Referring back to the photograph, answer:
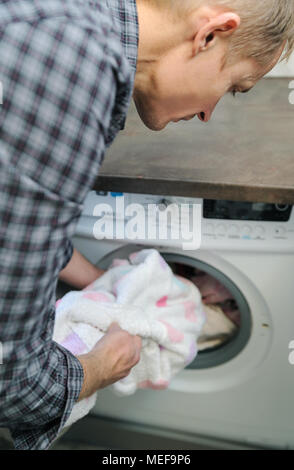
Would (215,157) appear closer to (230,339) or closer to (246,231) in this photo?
(246,231)

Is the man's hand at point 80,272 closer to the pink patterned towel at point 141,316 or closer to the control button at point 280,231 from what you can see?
the pink patterned towel at point 141,316

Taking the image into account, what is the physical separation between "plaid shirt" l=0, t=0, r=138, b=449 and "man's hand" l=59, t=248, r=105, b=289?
579mm

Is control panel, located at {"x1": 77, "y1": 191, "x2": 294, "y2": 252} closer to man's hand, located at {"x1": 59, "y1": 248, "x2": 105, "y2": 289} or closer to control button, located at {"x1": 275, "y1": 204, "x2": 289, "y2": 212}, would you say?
control button, located at {"x1": 275, "y1": 204, "x2": 289, "y2": 212}

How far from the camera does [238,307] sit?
1.15m

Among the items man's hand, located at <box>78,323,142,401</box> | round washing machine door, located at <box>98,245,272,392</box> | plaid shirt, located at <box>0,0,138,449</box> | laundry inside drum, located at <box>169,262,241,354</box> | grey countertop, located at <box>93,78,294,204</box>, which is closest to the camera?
plaid shirt, located at <box>0,0,138,449</box>

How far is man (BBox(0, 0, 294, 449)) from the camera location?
389mm

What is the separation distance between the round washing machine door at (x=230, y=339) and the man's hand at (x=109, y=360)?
27 cm

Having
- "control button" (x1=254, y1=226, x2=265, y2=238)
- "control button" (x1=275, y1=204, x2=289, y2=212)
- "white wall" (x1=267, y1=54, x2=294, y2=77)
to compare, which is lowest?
"control button" (x1=254, y1=226, x2=265, y2=238)

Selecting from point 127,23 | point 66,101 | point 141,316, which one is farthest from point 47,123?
point 141,316

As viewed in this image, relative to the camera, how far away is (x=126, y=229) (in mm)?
997

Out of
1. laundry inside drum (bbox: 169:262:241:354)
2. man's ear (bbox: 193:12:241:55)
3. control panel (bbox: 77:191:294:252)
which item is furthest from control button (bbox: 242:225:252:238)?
man's ear (bbox: 193:12:241:55)

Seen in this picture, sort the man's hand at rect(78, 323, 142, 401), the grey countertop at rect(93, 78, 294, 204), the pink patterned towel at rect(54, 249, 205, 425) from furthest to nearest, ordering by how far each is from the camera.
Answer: the pink patterned towel at rect(54, 249, 205, 425) → the grey countertop at rect(93, 78, 294, 204) → the man's hand at rect(78, 323, 142, 401)
